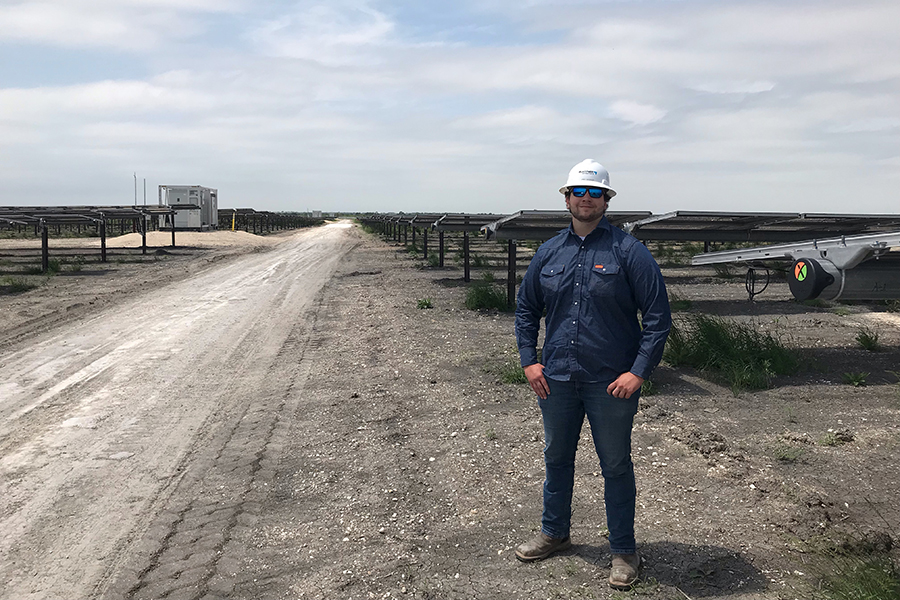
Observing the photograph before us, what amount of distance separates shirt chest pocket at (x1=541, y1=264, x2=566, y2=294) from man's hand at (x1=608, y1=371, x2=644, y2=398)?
57 cm

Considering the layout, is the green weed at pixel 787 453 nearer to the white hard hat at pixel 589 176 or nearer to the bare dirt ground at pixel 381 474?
the bare dirt ground at pixel 381 474

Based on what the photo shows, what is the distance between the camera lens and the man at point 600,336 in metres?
3.62

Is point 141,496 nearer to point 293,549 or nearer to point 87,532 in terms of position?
point 87,532

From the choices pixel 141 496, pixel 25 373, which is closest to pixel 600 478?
pixel 141 496

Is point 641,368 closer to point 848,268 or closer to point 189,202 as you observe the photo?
point 848,268

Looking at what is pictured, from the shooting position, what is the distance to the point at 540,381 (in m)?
3.87

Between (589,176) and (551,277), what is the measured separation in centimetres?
56

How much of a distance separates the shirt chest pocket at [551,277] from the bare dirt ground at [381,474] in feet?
5.03

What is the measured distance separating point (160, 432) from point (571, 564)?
13.3ft

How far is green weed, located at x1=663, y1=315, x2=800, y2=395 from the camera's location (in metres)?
8.11

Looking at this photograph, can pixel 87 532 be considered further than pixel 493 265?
No

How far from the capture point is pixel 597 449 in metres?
3.79

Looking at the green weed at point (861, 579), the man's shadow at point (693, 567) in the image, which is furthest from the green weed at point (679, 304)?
the green weed at point (861, 579)

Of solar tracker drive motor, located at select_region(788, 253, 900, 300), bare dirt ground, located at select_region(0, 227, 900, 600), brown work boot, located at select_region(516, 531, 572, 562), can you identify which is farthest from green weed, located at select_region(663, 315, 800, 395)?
brown work boot, located at select_region(516, 531, 572, 562)
